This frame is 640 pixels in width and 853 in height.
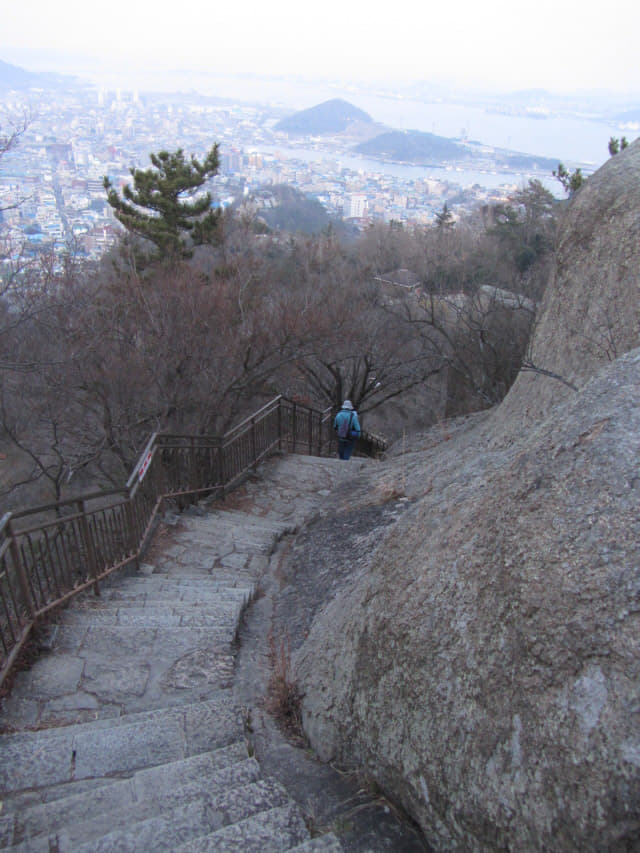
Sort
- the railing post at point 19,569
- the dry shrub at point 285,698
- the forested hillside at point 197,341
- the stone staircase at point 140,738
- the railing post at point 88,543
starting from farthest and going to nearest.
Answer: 1. the forested hillside at point 197,341
2. the railing post at point 88,543
3. the railing post at point 19,569
4. the dry shrub at point 285,698
5. the stone staircase at point 140,738

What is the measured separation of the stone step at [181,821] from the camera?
7.89 feet

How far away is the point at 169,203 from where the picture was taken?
21.8 meters

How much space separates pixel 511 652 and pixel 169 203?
22265mm

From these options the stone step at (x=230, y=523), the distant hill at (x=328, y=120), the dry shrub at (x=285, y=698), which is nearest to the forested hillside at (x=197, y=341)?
the stone step at (x=230, y=523)

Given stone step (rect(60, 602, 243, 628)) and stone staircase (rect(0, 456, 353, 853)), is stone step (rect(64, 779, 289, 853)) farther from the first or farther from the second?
stone step (rect(60, 602, 243, 628))

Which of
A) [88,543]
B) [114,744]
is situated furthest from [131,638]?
[114,744]

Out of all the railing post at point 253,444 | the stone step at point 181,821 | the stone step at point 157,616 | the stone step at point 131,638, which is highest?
the stone step at point 181,821

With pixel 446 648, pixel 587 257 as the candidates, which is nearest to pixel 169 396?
pixel 587 257

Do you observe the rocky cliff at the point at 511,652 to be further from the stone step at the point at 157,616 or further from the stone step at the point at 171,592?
the stone step at the point at 171,592

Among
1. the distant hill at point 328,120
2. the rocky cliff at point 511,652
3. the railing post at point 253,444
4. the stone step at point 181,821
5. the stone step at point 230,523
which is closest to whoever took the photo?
the rocky cliff at point 511,652

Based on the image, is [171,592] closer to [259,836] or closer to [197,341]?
[259,836]

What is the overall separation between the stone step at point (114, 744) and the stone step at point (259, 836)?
88 centimetres

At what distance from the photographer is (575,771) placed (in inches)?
79.7

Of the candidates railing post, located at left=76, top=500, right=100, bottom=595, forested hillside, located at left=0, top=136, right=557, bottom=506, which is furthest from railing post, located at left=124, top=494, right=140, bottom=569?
forested hillside, located at left=0, top=136, right=557, bottom=506
